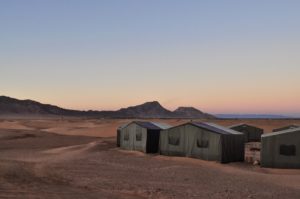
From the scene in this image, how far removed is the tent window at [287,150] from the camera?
1204 inches

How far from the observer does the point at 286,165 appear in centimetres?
3073

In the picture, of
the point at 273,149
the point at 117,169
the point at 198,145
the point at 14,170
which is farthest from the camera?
the point at 198,145

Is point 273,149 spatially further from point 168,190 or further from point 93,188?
point 93,188

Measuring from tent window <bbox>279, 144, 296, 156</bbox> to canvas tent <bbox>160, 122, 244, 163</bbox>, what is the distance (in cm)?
440

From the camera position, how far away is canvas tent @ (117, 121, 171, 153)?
4216 centimetres

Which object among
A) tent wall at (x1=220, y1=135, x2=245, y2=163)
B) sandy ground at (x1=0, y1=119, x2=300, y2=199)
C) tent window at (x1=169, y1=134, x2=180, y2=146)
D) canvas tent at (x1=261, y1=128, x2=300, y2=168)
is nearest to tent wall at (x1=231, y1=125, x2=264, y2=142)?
tent window at (x1=169, y1=134, x2=180, y2=146)

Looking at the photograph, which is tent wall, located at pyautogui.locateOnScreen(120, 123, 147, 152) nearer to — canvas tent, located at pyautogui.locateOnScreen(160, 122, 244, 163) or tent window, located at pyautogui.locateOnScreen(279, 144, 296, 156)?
canvas tent, located at pyautogui.locateOnScreen(160, 122, 244, 163)

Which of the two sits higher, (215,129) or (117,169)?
(215,129)

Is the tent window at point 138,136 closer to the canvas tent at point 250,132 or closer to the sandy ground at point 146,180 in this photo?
the sandy ground at point 146,180

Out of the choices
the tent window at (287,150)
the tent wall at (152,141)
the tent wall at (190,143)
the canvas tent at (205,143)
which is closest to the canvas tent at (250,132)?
the tent wall at (152,141)

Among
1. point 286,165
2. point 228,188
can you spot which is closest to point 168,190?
point 228,188

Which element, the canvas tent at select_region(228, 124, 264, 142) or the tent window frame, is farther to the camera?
the canvas tent at select_region(228, 124, 264, 142)

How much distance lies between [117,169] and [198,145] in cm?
845

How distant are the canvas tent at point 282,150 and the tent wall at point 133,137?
13102mm
